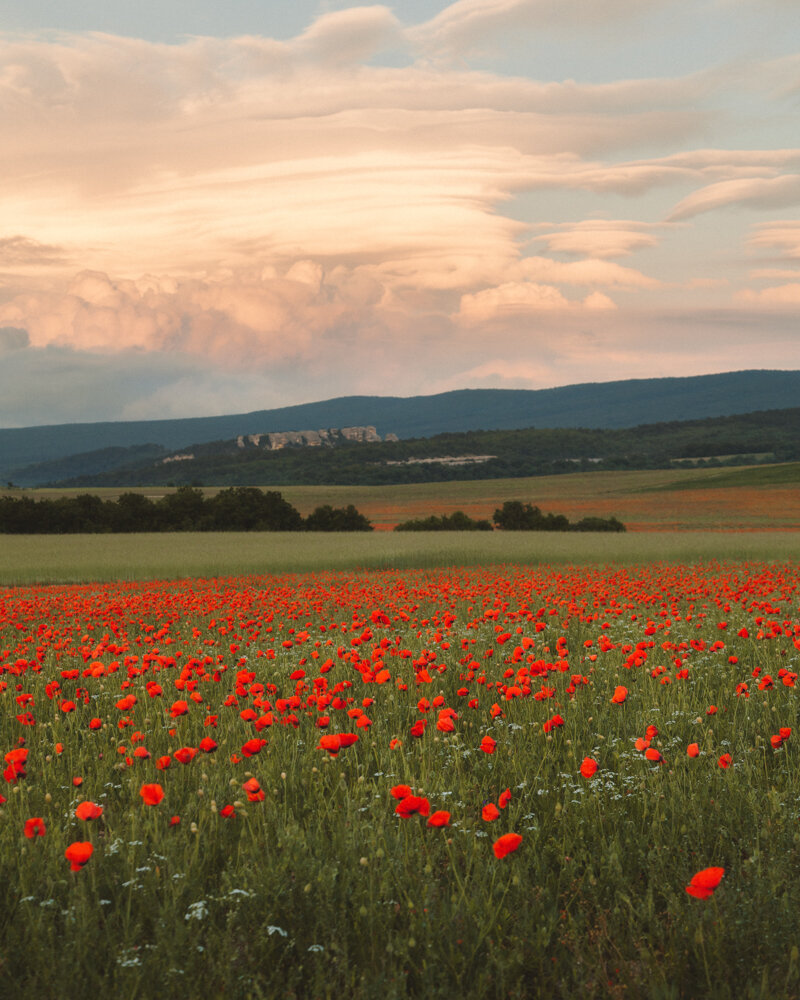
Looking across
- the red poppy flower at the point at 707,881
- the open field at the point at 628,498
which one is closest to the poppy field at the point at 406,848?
the red poppy flower at the point at 707,881

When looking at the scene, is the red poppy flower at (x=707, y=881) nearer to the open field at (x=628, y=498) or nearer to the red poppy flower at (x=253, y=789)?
the red poppy flower at (x=253, y=789)

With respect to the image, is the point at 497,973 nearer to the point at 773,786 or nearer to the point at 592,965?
the point at 592,965

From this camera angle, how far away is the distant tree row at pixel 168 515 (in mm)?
51875

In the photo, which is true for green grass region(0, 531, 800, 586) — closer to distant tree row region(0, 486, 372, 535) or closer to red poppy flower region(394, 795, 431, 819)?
distant tree row region(0, 486, 372, 535)

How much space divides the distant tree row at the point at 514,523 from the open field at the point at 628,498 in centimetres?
669

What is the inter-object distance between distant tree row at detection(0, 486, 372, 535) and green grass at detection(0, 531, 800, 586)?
1385 centimetres

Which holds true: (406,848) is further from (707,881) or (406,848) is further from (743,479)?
(743,479)

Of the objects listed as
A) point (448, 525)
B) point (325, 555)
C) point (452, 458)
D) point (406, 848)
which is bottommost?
point (448, 525)

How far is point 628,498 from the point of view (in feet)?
295

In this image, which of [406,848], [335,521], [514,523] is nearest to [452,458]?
[514,523]

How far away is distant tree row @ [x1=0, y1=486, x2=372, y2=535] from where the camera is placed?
51.9m

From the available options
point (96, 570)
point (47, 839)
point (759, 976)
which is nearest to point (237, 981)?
point (47, 839)

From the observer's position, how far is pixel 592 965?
3.02 m

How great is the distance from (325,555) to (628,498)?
66.1 meters
